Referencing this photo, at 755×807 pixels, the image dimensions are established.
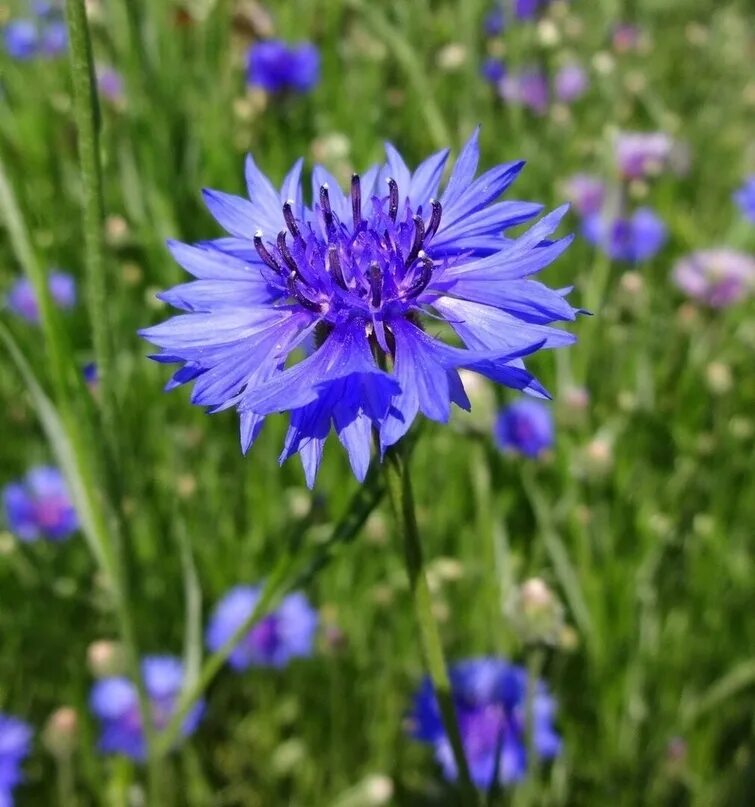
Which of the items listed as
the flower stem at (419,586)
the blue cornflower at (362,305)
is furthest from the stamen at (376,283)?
the flower stem at (419,586)

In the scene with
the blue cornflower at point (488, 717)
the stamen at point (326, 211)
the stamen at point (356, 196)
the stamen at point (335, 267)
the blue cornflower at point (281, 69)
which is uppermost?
the blue cornflower at point (281, 69)

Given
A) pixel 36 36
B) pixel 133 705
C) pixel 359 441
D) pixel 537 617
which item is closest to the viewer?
pixel 359 441

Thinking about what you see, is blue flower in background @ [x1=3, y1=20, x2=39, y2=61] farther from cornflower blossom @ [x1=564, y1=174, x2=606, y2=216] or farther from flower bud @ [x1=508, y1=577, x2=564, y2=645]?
flower bud @ [x1=508, y1=577, x2=564, y2=645]

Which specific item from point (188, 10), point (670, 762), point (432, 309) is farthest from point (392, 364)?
point (188, 10)

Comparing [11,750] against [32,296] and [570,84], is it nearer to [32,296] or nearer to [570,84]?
[32,296]

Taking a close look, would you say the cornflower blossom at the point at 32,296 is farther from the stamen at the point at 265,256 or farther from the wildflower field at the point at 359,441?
the stamen at the point at 265,256

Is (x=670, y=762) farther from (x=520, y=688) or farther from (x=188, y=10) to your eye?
(x=188, y=10)

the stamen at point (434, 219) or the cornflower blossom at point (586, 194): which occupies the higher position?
the cornflower blossom at point (586, 194)

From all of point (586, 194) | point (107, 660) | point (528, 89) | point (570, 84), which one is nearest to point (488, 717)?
point (107, 660)
